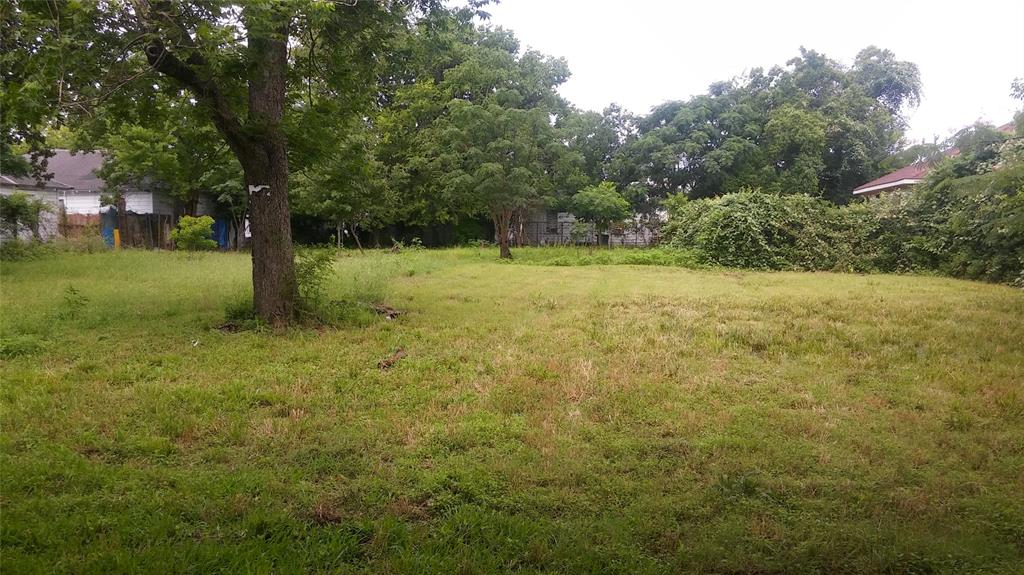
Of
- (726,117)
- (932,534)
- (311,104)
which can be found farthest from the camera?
(726,117)

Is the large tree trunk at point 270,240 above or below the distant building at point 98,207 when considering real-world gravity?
below

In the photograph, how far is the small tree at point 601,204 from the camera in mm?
22891

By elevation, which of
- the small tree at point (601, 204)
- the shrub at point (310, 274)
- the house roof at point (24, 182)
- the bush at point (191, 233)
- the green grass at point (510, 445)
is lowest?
the green grass at point (510, 445)

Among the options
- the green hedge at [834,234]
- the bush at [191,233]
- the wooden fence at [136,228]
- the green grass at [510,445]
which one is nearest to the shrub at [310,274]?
the green grass at [510,445]

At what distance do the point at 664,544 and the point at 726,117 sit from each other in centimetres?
2730

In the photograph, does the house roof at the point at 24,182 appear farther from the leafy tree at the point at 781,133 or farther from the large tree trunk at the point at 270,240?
the leafy tree at the point at 781,133

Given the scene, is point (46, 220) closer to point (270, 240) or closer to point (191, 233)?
point (191, 233)

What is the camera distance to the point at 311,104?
8.01m

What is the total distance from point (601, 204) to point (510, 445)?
1951 centimetres

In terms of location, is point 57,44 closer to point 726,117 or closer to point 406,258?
point 406,258

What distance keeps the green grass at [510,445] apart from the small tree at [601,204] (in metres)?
15.0

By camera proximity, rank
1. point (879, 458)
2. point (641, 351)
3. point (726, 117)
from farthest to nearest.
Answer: point (726, 117), point (641, 351), point (879, 458)

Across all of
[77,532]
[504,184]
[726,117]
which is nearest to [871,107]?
[726,117]

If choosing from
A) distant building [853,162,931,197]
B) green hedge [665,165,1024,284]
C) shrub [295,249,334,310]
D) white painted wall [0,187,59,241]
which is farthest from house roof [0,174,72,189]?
distant building [853,162,931,197]
